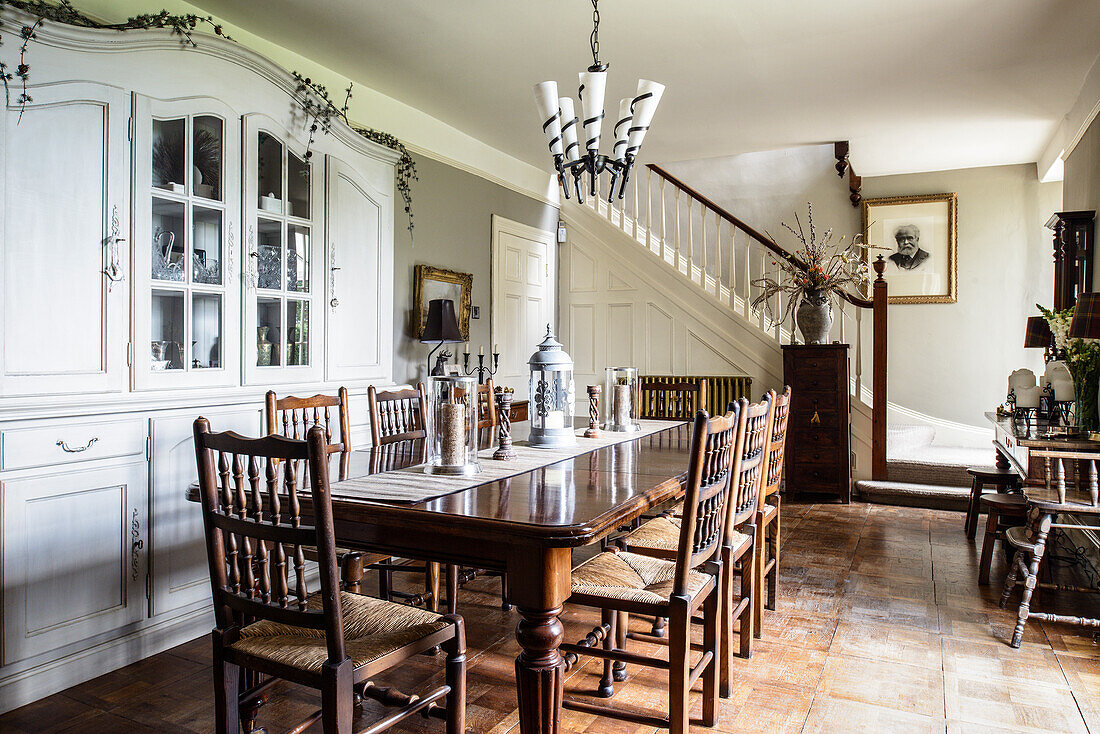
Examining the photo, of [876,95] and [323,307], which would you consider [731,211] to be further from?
[323,307]

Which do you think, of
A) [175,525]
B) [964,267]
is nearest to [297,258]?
[175,525]

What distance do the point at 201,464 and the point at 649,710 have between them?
1571 millimetres

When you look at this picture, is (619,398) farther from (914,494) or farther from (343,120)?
(914,494)

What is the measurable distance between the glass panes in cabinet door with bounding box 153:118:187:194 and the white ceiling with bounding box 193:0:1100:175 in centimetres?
91

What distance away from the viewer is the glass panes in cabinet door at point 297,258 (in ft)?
11.2

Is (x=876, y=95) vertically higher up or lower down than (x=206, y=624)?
higher up

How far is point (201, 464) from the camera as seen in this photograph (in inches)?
65.0

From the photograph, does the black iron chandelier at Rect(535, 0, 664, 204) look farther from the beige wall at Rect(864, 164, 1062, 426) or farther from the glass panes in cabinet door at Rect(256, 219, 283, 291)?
the beige wall at Rect(864, 164, 1062, 426)

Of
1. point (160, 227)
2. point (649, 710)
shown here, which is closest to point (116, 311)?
point (160, 227)

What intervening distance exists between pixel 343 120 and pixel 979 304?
581cm

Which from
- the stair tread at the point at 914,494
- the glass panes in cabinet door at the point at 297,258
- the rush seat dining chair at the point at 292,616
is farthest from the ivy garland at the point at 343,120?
the stair tread at the point at 914,494

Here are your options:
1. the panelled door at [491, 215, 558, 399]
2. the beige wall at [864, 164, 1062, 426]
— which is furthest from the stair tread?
the panelled door at [491, 215, 558, 399]

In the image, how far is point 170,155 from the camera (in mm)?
2838

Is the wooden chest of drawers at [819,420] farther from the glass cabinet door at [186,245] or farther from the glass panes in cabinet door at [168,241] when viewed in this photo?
the glass panes in cabinet door at [168,241]
